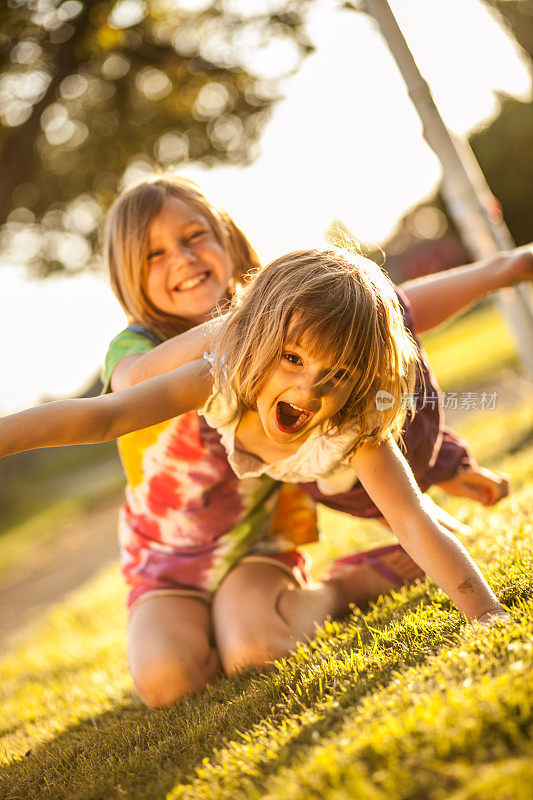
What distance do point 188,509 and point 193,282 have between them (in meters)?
0.84

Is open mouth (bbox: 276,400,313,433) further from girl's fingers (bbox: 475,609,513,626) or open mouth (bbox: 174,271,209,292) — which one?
open mouth (bbox: 174,271,209,292)

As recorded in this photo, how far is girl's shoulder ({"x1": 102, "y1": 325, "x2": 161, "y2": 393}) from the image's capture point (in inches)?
101

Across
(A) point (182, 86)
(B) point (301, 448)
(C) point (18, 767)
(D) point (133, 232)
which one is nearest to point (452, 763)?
(B) point (301, 448)

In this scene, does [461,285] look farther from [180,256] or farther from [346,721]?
[346,721]

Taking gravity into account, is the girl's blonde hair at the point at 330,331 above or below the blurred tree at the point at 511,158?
above

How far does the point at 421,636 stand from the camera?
1857 mm

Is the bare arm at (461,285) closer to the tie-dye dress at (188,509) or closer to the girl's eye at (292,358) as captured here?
the tie-dye dress at (188,509)

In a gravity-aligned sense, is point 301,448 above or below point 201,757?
above

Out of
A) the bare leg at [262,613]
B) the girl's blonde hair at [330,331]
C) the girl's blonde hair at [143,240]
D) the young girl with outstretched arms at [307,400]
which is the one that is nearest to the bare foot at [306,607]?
the bare leg at [262,613]

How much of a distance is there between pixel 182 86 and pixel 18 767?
5.30 m

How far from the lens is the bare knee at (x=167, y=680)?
2291 mm

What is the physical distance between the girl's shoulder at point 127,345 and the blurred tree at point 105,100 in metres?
3.36

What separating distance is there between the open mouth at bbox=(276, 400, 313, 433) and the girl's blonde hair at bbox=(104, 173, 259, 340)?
2.78 feet

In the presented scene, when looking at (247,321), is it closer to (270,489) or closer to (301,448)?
(301,448)
